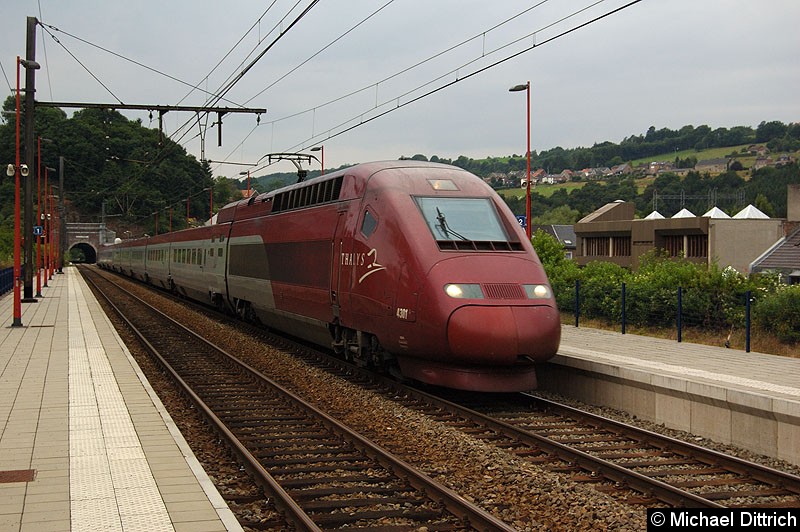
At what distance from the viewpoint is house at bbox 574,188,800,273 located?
60.9 metres

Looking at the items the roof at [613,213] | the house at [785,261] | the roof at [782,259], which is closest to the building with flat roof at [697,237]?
the roof at [782,259]

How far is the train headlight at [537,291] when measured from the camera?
36.9 feet

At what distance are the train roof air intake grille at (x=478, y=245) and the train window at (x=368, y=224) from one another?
1454 mm

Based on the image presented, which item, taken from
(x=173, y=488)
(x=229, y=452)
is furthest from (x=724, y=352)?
(x=173, y=488)

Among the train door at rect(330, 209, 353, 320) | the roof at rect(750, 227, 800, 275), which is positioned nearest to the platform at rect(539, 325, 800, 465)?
the train door at rect(330, 209, 353, 320)

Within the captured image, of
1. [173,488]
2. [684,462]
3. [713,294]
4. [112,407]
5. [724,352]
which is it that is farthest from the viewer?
[713,294]

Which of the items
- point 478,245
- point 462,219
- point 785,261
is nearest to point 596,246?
point 785,261

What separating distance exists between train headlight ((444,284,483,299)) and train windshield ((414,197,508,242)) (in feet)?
3.49

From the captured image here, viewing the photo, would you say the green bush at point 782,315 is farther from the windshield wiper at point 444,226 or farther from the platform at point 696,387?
the windshield wiper at point 444,226

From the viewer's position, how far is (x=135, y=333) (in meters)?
21.8

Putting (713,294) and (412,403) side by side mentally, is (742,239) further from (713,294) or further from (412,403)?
(412,403)

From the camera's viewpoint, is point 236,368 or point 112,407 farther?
point 236,368

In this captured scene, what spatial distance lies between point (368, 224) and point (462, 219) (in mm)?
1559

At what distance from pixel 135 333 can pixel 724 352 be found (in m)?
14.5
